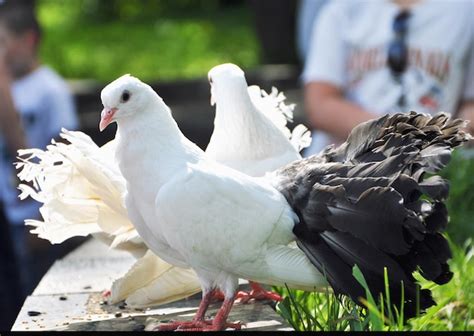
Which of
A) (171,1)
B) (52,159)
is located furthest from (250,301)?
(171,1)

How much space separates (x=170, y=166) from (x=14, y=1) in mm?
3956

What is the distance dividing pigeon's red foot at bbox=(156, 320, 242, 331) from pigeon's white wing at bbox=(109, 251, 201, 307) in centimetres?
24

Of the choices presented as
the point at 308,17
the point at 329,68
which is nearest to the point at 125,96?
the point at 329,68

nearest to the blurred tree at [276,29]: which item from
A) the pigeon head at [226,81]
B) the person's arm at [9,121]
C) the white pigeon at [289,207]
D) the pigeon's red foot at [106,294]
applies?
the person's arm at [9,121]

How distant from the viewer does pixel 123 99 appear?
10.6 feet

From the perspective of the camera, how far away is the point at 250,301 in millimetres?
3713

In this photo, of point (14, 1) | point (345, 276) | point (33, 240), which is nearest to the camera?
point (345, 276)

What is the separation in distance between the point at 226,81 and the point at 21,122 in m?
2.56

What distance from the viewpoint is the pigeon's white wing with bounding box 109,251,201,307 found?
11.7 feet

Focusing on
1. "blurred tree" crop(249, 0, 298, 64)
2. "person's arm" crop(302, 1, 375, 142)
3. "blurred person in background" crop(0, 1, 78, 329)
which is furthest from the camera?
"blurred tree" crop(249, 0, 298, 64)

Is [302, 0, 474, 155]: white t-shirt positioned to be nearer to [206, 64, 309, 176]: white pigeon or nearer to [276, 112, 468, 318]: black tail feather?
[206, 64, 309, 176]: white pigeon

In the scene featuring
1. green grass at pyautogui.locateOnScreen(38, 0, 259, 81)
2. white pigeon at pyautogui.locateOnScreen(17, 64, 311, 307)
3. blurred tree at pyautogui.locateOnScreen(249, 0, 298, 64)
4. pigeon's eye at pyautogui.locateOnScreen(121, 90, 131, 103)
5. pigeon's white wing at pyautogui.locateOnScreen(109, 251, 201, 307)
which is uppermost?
pigeon's eye at pyautogui.locateOnScreen(121, 90, 131, 103)

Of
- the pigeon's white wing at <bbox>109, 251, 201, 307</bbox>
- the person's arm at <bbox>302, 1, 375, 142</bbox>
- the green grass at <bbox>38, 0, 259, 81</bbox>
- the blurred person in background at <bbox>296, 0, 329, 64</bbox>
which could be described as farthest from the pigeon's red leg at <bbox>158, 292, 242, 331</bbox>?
the green grass at <bbox>38, 0, 259, 81</bbox>

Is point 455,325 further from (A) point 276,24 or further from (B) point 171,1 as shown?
(B) point 171,1
